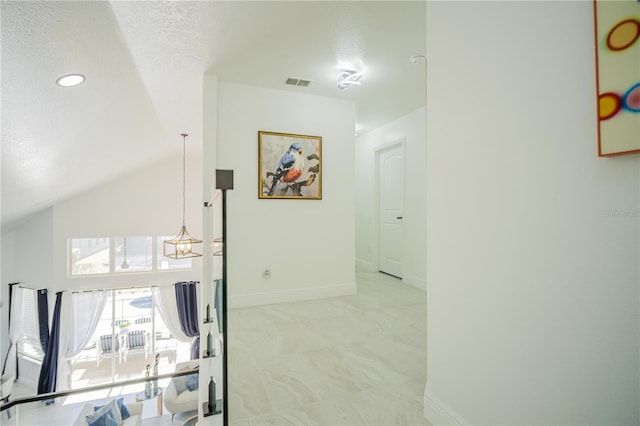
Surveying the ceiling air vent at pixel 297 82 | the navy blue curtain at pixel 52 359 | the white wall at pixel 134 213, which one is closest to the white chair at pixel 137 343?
the navy blue curtain at pixel 52 359

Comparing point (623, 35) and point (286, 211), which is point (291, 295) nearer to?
point (286, 211)

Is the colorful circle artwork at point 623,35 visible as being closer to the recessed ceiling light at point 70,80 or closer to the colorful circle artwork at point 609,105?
the colorful circle artwork at point 609,105

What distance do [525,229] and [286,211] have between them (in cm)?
267

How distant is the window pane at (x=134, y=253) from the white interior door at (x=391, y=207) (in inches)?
189

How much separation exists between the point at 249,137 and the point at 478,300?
275 cm

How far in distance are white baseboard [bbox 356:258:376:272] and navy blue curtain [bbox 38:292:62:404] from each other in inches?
227

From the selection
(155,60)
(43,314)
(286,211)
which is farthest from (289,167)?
(43,314)

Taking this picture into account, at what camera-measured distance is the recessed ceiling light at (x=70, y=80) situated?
2131 millimetres

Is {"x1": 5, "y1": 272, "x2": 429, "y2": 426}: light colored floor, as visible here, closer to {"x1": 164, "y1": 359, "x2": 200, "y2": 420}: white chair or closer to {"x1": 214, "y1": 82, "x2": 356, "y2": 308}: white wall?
{"x1": 214, "y1": 82, "x2": 356, "y2": 308}: white wall

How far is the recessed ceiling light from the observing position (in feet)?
6.99

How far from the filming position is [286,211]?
139 inches

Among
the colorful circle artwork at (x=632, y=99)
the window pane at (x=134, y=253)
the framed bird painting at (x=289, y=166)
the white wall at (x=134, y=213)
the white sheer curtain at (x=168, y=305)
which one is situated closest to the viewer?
the colorful circle artwork at (x=632, y=99)

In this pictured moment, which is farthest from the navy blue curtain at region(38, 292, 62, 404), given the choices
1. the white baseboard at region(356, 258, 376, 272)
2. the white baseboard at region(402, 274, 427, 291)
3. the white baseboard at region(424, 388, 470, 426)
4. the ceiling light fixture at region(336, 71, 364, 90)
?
the white baseboard at region(424, 388, 470, 426)

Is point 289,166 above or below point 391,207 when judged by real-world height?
above
